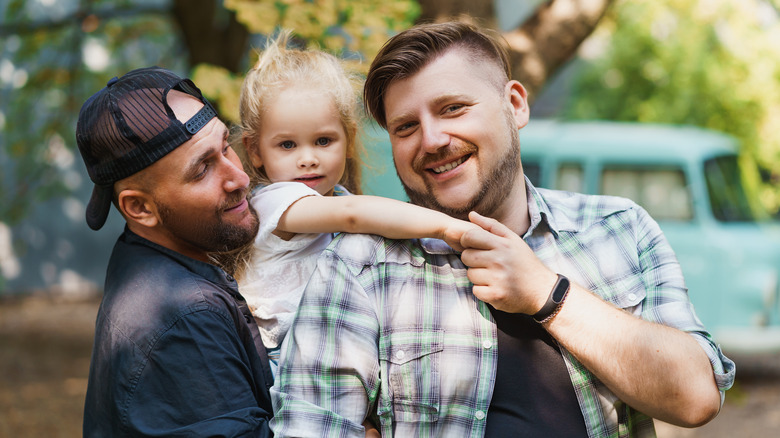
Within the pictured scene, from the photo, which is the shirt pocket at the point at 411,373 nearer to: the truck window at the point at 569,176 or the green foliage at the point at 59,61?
the truck window at the point at 569,176

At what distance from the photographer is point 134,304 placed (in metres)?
1.90

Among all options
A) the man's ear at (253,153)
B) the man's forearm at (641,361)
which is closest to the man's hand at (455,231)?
the man's forearm at (641,361)

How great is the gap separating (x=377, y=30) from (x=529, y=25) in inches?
60.9

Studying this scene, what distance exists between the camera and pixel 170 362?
1.80 m

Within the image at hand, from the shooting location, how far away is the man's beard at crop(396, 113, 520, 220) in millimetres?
2189

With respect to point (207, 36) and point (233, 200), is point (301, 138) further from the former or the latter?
point (207, 36)

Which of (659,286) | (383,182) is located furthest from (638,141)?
(659,286)

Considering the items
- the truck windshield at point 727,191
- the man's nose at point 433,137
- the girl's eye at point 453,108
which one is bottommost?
the truck windshield at point 727,191

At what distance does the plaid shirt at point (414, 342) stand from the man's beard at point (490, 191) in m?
0.16

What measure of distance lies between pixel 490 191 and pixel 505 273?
1.28 feet

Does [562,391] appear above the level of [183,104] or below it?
below

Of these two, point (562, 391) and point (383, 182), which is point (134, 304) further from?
point (383, 182)

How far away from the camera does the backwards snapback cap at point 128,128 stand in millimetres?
1976

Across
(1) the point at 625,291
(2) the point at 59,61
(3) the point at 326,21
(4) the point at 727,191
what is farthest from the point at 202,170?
(2) the point at 59,61
